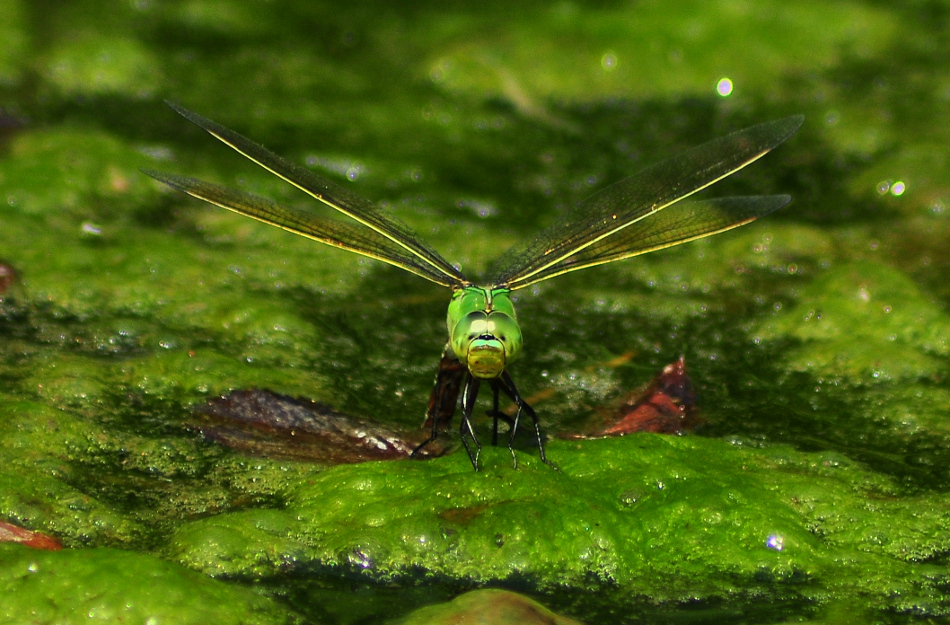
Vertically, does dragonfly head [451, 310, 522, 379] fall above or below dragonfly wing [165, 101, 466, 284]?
below

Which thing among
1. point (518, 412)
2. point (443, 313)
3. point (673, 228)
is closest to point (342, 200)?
point (443, 313)

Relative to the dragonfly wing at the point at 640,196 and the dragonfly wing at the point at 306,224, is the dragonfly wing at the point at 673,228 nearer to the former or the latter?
the dragonfly wing at the point at 640,196

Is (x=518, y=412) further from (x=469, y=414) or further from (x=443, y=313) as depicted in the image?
(x=443, y=313)

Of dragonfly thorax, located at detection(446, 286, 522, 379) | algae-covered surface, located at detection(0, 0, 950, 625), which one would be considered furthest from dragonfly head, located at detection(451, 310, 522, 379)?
algae-covered surface, located at detection(0, 0, 950, 625)

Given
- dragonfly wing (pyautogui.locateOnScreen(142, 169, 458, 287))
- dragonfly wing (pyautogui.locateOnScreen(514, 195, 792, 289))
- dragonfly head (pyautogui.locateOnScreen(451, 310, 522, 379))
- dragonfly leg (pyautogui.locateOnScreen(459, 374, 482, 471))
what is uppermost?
dragonfly wing (pyautogui.locateOnScreen(514, 195, 792, 289))

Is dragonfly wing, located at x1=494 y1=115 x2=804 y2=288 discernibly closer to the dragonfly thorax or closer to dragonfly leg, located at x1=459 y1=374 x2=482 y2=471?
the dragonfly thorax

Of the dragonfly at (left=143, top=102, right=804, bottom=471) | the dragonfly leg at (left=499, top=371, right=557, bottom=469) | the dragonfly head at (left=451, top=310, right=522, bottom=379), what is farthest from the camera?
the dragonfly at (left=143, top=102, right=804, bottom=471)

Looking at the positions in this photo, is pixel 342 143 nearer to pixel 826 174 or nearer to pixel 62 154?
pixel 62 154
